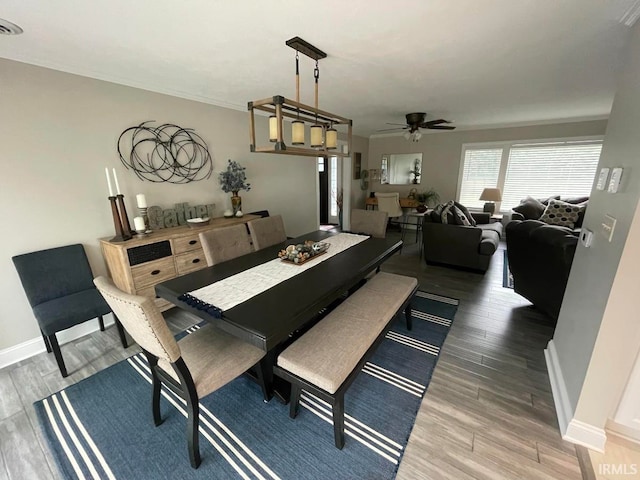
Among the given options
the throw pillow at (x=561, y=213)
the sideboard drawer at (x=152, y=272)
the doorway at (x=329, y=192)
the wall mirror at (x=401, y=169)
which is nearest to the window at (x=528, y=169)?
the throw pillow at (x=561, y=213)

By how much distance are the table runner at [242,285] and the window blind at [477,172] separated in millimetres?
4743

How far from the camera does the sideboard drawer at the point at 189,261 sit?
2711mm

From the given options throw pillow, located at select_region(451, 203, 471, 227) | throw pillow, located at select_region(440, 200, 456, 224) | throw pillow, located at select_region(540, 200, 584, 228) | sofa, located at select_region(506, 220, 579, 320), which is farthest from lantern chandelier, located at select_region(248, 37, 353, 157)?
throw pillow, located at select_region(540, 200, 584, 228)

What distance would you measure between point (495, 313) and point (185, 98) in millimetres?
3997

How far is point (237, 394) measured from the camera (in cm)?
183

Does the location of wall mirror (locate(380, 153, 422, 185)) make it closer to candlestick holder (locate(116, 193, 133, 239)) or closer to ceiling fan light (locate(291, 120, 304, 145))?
ceiling fan light (locate(291, 120, 304, 145))

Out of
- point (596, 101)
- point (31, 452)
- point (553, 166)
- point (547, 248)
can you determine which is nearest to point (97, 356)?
point (31, 452)

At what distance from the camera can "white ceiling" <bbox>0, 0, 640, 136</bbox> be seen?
1.42 metres

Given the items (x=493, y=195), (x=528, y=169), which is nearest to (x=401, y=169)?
(x=493, y=195)

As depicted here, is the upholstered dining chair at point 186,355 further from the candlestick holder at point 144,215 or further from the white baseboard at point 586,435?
the white baseboard at point 586,435

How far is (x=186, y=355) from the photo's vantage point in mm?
1474

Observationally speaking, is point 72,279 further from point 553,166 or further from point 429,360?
point 553,166

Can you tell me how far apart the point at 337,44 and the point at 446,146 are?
486 cm

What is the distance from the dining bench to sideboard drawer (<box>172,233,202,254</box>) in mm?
1745
